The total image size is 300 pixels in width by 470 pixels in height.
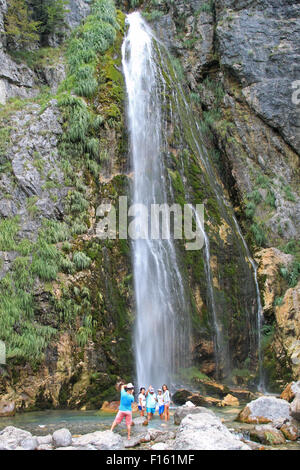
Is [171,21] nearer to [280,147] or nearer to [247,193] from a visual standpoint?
[280,147]

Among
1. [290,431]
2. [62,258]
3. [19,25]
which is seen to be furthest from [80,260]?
[19,25]

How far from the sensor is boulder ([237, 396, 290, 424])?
9070 mm

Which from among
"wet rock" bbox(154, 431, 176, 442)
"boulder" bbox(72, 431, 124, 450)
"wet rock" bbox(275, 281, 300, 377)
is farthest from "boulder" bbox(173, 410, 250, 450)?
"wet rock" bbox(275, 281, 300, 377)

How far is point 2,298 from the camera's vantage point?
11570 mm

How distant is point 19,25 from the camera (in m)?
22.8

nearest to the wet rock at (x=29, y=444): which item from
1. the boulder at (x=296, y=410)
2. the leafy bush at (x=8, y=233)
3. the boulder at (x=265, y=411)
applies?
the boulder at (x=265, y=411)

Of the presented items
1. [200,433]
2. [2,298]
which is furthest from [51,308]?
[200,433]

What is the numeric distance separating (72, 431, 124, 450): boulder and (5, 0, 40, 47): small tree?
69.7 ft

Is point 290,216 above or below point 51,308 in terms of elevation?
above

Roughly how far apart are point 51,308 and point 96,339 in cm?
162

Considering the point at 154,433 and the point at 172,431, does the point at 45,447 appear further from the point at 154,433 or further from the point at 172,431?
the point at 172,431

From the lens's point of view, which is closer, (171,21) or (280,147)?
(280,147)

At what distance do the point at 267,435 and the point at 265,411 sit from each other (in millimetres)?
1543

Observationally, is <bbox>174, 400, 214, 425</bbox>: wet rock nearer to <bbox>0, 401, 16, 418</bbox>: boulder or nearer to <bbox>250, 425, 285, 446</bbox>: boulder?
<bbox>250, 425, 285, 446</bbox>: boulder
